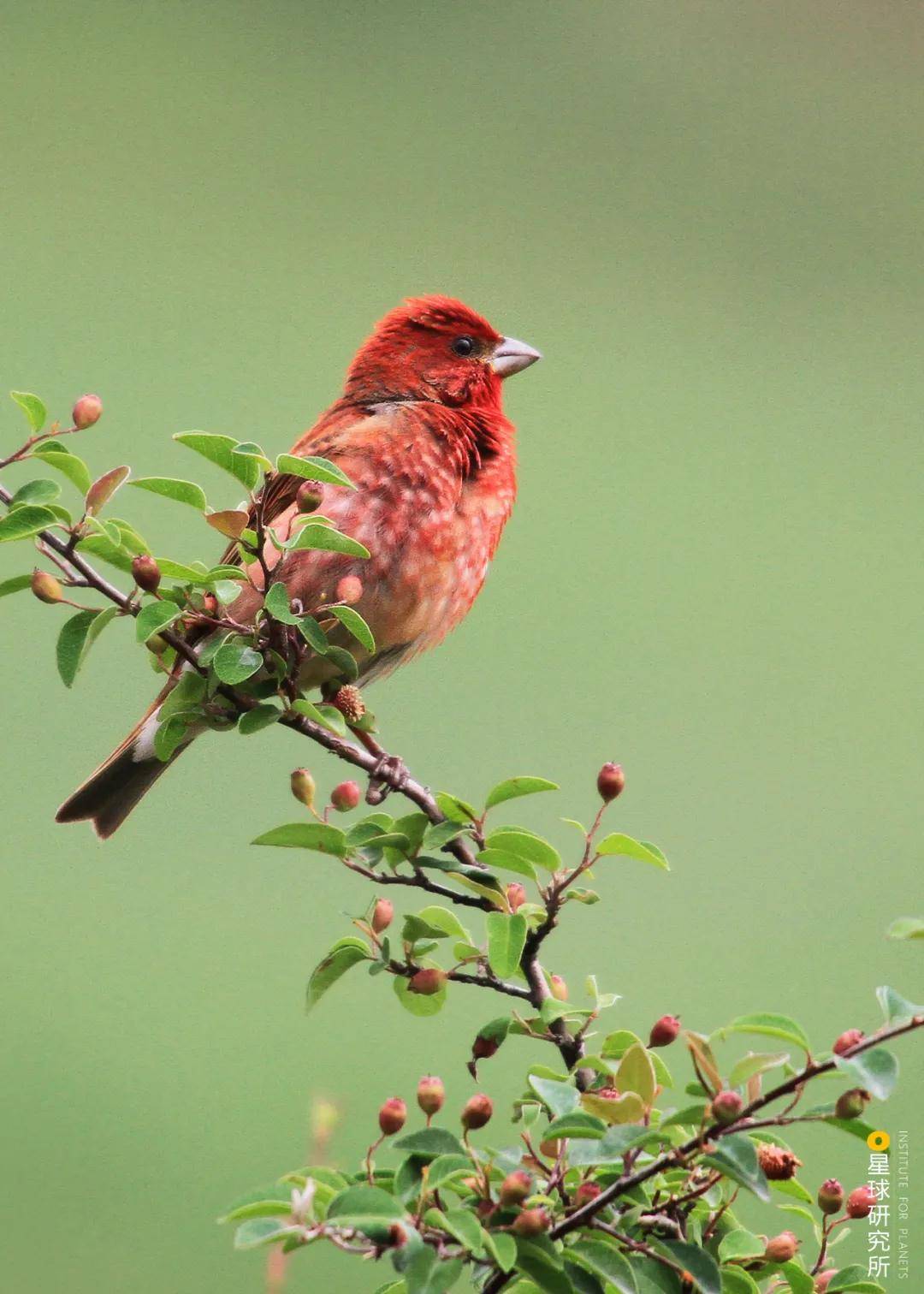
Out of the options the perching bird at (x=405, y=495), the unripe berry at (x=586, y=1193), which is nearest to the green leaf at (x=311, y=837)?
the unripe berry at (x=586, y=1193)

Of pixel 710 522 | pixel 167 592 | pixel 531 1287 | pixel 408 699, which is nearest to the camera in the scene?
pixel 531 1287

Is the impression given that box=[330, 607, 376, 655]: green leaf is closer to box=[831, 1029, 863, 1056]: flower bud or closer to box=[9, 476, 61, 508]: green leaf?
box=[9, 476, 61, 508]: green leaf

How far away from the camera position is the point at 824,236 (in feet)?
37.0

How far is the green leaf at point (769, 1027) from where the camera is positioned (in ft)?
3.92

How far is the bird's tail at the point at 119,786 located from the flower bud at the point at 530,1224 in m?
1.34

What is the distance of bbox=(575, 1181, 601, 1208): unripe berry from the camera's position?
4.09ft

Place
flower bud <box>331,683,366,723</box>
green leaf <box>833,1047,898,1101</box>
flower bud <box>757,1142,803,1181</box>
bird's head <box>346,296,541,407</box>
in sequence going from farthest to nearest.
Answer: bird's head <box>346,296,541,407</box>
flower bud <box>331,683,366,723</box>
flower bud <box>757,1142,803,1181</box>
green leaf <box>833,1047,898,1101</box>

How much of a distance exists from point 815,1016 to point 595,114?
7.46 metres

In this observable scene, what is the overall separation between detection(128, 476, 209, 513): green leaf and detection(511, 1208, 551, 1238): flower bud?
72 cm

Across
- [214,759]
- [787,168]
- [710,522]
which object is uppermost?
[787,168]

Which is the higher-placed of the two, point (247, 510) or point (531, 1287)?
point (247, 510)

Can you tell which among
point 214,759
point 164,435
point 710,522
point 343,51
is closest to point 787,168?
point 343,51

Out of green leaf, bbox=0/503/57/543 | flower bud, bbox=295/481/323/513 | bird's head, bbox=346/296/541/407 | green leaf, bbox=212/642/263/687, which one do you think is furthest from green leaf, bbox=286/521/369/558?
bird's head, bbox=346/296/541/407

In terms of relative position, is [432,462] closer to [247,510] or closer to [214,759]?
[247,510]
